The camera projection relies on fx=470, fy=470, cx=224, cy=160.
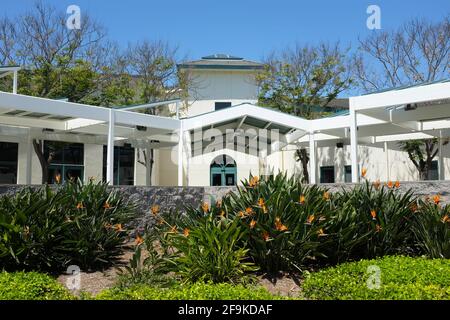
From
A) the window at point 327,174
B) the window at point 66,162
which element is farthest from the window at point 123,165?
the window at point 327,174

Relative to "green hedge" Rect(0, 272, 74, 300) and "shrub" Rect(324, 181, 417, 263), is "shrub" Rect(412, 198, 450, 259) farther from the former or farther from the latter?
"green hedge" Rect(0, 272, 74, 300)

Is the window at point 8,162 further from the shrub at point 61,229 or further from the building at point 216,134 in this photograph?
the shrub at point 61,229

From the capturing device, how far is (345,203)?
803 centimetres

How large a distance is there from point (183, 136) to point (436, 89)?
27.0 feet

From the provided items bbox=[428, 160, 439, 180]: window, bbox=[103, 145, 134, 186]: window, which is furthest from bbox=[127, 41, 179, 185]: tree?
bbox=[428, 160, 439, 180]: window

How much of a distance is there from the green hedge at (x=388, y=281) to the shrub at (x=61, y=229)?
390 centimetres

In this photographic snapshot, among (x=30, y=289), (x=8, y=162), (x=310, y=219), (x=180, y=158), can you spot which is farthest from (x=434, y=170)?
(x=30, y=289)

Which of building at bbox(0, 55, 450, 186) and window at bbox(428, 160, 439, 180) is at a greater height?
building at bbox(0, 55, 450, 186)

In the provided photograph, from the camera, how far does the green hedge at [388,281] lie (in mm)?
5195

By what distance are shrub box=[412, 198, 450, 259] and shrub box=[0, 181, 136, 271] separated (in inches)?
205

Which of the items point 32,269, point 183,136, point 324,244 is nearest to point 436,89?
point 324,244

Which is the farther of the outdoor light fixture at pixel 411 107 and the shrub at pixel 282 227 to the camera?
the outdoor light fixture at pixel 411 107

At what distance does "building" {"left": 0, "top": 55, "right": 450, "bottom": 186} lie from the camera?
13586 mm
